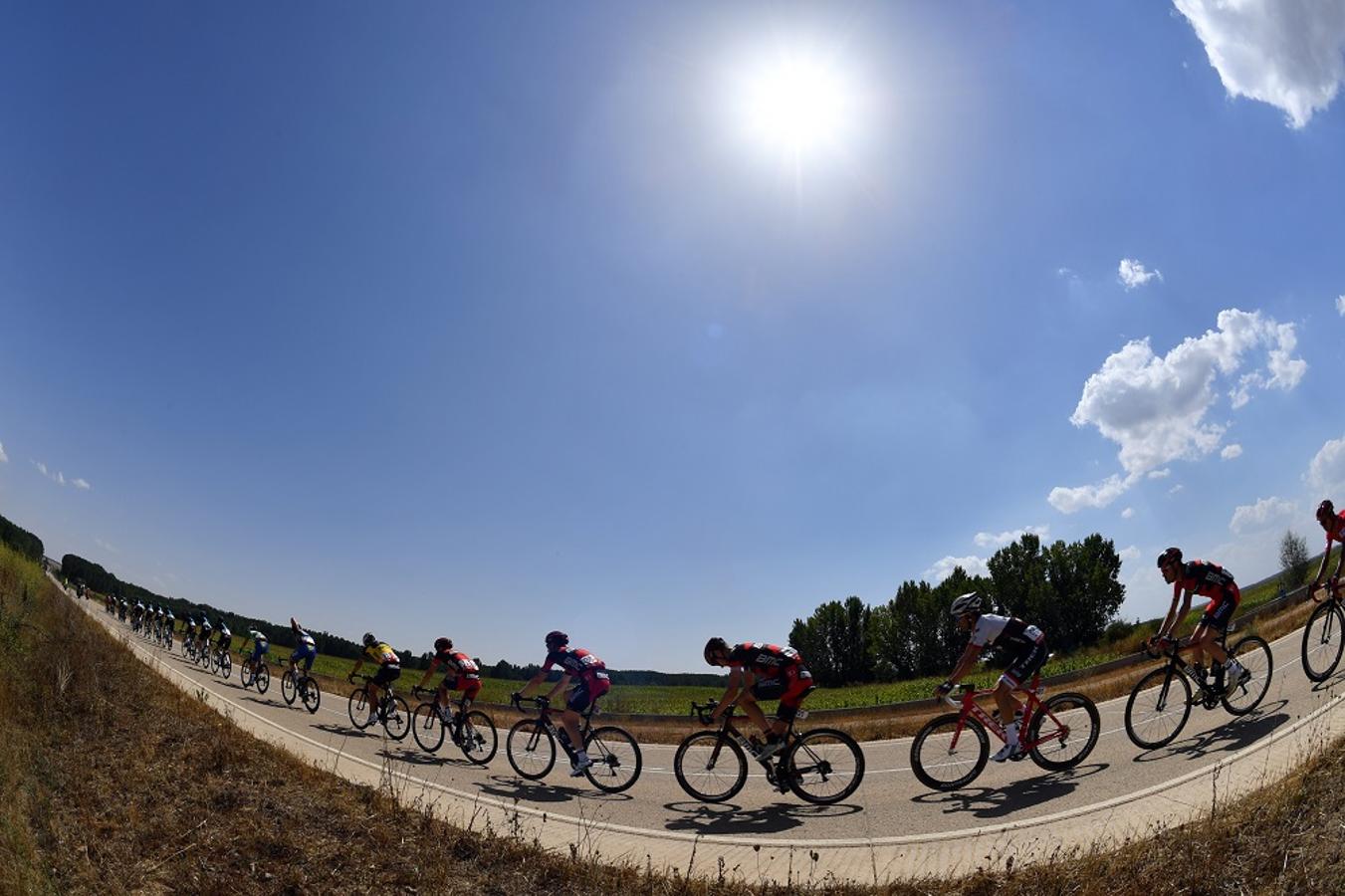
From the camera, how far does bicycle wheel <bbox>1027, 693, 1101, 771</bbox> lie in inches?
303

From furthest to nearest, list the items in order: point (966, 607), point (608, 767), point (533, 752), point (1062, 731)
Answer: point (533, 752), point (608, 767), point (966, 607), point (1062, 731)

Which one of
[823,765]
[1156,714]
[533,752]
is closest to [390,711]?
[533,752]

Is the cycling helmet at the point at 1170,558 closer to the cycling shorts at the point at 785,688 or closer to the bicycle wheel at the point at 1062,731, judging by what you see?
the bicycle wheel at the point at 1062,731

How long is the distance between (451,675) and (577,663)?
4.61 m

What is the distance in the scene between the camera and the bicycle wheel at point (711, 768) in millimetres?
8469

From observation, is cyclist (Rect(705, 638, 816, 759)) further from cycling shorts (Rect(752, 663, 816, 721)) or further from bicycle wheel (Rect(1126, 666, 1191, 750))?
bicycle wheel (Rect(1126, 666, 1191, 750))

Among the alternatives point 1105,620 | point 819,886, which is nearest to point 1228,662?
point 819,886

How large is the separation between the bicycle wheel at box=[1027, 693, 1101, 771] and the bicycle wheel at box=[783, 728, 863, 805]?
7.31 feet

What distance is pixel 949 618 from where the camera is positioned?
200 feet

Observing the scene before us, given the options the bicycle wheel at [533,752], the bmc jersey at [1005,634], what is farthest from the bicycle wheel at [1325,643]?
the bicycle wheel at [533,752]

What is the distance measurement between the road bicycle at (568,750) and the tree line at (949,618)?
206 ft

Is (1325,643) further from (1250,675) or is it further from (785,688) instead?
(785,688)

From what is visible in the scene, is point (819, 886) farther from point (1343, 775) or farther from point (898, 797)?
point (1343, 775)

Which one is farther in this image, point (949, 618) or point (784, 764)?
point (949, 618)
